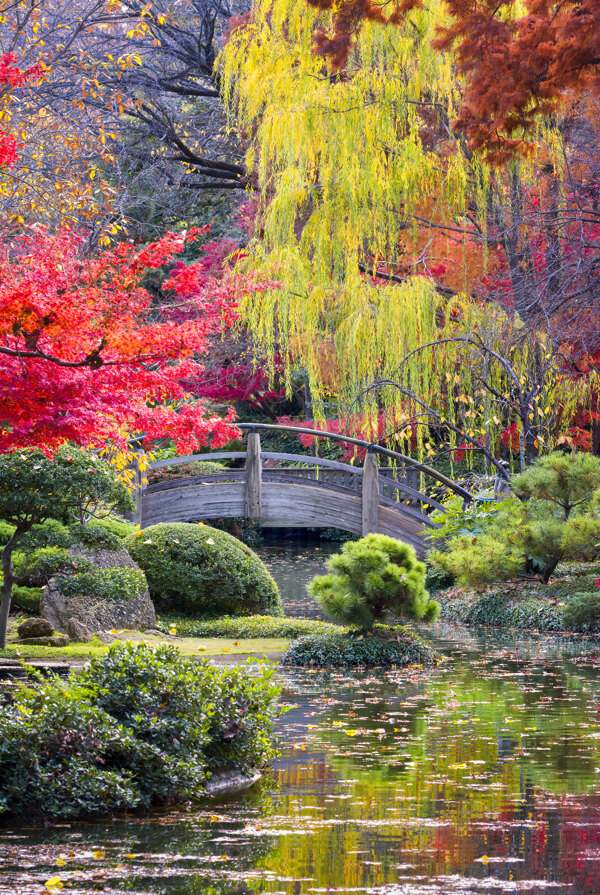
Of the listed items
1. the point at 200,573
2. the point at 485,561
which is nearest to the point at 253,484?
the point at 200,573

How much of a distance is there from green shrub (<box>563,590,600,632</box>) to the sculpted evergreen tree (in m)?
6.07

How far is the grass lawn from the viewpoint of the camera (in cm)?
1068

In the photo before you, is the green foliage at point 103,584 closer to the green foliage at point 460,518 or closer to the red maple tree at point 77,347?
the red maple tree at point 77,347

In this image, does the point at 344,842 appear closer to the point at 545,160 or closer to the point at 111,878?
the point at 111,878

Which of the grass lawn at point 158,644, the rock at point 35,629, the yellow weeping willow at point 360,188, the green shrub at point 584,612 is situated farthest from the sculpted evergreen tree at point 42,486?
the green shrub at point 584,612

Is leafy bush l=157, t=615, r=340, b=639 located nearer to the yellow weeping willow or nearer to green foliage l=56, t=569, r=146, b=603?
green foliage l=56, t=569, r=146, b=603

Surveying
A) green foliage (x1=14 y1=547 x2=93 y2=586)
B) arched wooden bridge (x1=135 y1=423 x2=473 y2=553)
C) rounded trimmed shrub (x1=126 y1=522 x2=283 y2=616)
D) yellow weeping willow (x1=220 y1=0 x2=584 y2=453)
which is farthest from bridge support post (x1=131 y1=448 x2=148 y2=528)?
green foliage (x1=14 y1=547 x2=93 y2=586)

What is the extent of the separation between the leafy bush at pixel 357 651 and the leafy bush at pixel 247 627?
149 cm

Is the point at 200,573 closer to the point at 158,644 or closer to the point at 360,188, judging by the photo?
the point at 158,644

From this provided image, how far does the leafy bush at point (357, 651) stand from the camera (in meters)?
11.4

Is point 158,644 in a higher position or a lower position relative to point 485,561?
lower

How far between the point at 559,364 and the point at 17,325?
32.5 feet

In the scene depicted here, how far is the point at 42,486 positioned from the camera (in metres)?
10.5

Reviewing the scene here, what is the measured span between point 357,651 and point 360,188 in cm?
689
